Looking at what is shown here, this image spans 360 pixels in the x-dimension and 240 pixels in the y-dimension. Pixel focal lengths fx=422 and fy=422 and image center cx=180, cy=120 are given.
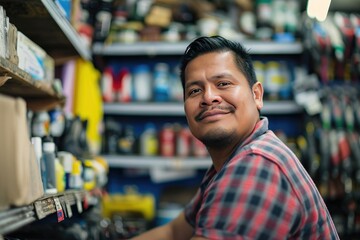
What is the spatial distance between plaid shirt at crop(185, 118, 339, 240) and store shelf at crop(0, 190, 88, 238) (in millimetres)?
531

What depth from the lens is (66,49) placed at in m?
2.66

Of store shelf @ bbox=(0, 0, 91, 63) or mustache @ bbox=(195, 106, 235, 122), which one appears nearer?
mustache @ bbox=(195, 106, 235, 122)

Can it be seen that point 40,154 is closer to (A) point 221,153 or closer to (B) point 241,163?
(A) point 221,153

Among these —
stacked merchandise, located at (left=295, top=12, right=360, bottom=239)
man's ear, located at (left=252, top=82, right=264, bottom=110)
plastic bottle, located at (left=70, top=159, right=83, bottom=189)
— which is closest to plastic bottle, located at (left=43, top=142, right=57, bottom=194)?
plastic bottle, located at (left=70, top=159, right=83, bottom=189)

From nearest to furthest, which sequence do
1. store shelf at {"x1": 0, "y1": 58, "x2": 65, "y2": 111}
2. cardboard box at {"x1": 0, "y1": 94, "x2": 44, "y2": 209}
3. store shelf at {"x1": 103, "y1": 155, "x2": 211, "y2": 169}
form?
1. cardboard box at {"x1": 0, "y1": 94, "x2": 44, "y2": 209}
2. store shelf at {"x1": 0, "y1": 58, "x2": 65, "y2": 111}
3. store shelf at {"x1": 103, "y1": 155, "x2": 211, "y2": 169}

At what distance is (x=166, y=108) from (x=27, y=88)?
222cm

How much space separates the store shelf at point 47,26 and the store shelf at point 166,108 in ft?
4.53

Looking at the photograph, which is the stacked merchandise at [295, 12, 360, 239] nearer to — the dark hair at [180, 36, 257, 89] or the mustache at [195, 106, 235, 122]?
the dark hair at [180, 36, 257, 89]

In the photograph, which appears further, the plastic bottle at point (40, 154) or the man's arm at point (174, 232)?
the man's arm at point (174, 232)

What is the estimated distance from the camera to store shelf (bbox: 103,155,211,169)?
4031 mm

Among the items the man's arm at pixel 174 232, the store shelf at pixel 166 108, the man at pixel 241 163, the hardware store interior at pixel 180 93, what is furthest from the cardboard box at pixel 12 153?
the store shelf at pixel 166 108

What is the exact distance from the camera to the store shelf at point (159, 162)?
4.03m

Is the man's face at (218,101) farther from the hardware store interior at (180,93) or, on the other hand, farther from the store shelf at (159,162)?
the store shelf at (159,162)

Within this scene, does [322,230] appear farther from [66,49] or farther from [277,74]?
[277,74]
